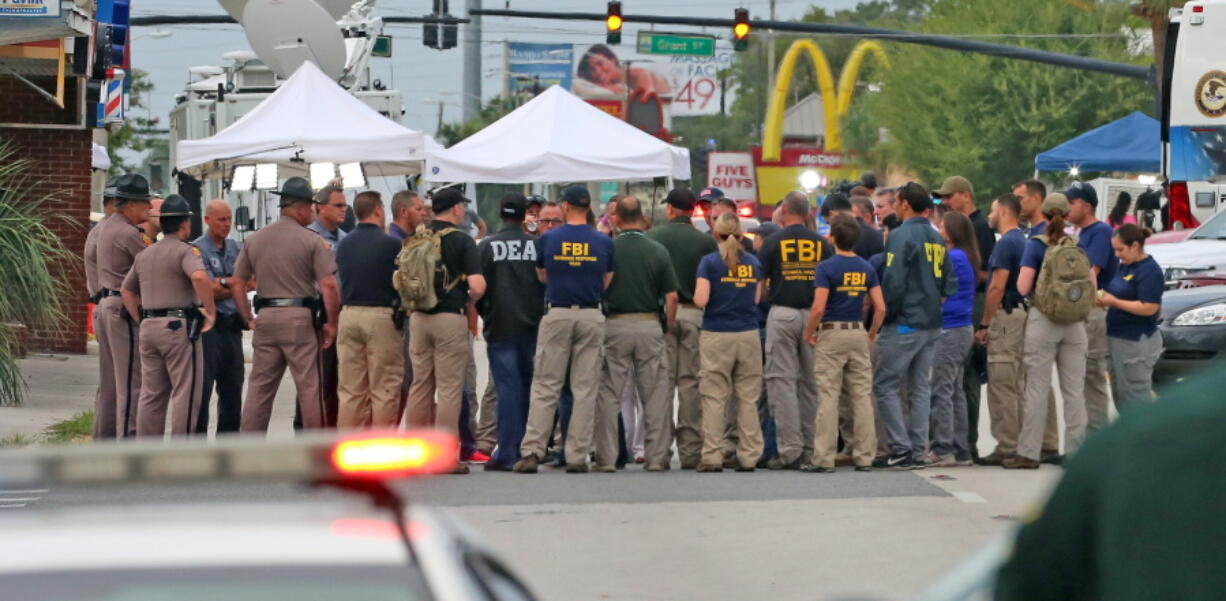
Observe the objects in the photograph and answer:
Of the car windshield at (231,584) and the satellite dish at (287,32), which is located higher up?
the satellite dish at (287,32)

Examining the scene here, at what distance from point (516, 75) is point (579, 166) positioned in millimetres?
91522

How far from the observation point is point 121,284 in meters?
13.2

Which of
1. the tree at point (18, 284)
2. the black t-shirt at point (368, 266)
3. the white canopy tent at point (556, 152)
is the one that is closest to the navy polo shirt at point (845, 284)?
the black t-shirt at point (368, 266)

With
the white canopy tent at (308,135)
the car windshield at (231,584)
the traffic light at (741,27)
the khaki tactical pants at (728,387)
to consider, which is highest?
the traffic light at (741,27)

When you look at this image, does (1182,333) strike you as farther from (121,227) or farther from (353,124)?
(121,227)

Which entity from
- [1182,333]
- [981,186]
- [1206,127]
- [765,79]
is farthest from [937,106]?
[765,79]

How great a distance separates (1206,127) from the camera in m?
21.8

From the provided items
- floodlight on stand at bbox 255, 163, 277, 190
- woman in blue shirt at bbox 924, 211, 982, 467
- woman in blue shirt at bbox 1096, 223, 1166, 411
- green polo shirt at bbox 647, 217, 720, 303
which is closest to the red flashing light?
green polo shirt at bbox 647, 217, 720, 303

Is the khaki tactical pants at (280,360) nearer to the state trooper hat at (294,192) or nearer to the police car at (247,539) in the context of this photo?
the state trooper hat at (294,192)

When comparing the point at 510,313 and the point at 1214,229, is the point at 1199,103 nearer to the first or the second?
the point at 1214,229

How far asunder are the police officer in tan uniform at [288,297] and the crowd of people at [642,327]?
0.05 ft

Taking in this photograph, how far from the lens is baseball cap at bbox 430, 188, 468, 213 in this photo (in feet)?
42.0

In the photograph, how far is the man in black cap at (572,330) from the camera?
1289 centimetres

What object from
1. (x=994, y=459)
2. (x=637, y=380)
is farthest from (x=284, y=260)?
(x=994, y=459)
